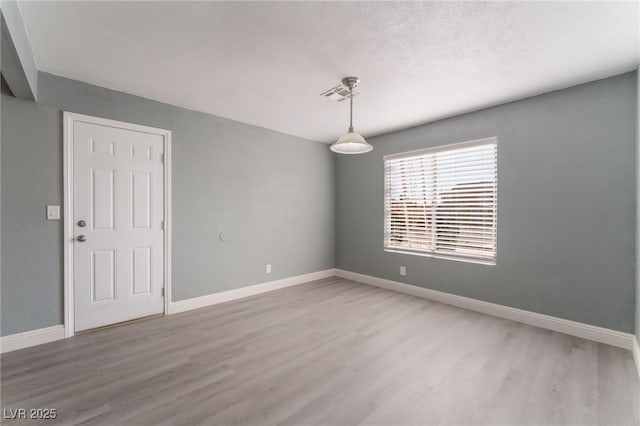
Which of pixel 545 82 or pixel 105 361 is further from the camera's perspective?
pixel 545 82

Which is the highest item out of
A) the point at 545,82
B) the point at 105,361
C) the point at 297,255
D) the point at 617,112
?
the point at 545,82

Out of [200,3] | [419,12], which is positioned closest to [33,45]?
[200,3]

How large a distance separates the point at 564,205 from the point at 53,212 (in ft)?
17.6

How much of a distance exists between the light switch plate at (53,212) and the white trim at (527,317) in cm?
440

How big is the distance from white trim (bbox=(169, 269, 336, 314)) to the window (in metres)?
1.50

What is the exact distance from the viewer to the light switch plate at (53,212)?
8.96 feet

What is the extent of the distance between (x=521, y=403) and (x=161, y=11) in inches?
144

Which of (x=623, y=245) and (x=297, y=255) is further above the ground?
(x=623, y=245)

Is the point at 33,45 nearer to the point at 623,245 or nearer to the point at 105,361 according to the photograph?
the point at 105,361

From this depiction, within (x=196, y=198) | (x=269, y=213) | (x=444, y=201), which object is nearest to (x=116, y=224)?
(x=196, y=198)

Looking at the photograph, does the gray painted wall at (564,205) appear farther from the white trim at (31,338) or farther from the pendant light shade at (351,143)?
the white trim at (31,338)

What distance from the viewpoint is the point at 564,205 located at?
2996 millimetres

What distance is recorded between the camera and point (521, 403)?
1885 millimetres

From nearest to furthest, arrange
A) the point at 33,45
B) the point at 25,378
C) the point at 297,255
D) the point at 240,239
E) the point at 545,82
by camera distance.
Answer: the point at 25,378 → the point at 33,45 → the point at 545,82 → the point at 240,239 → the point at 297,255
